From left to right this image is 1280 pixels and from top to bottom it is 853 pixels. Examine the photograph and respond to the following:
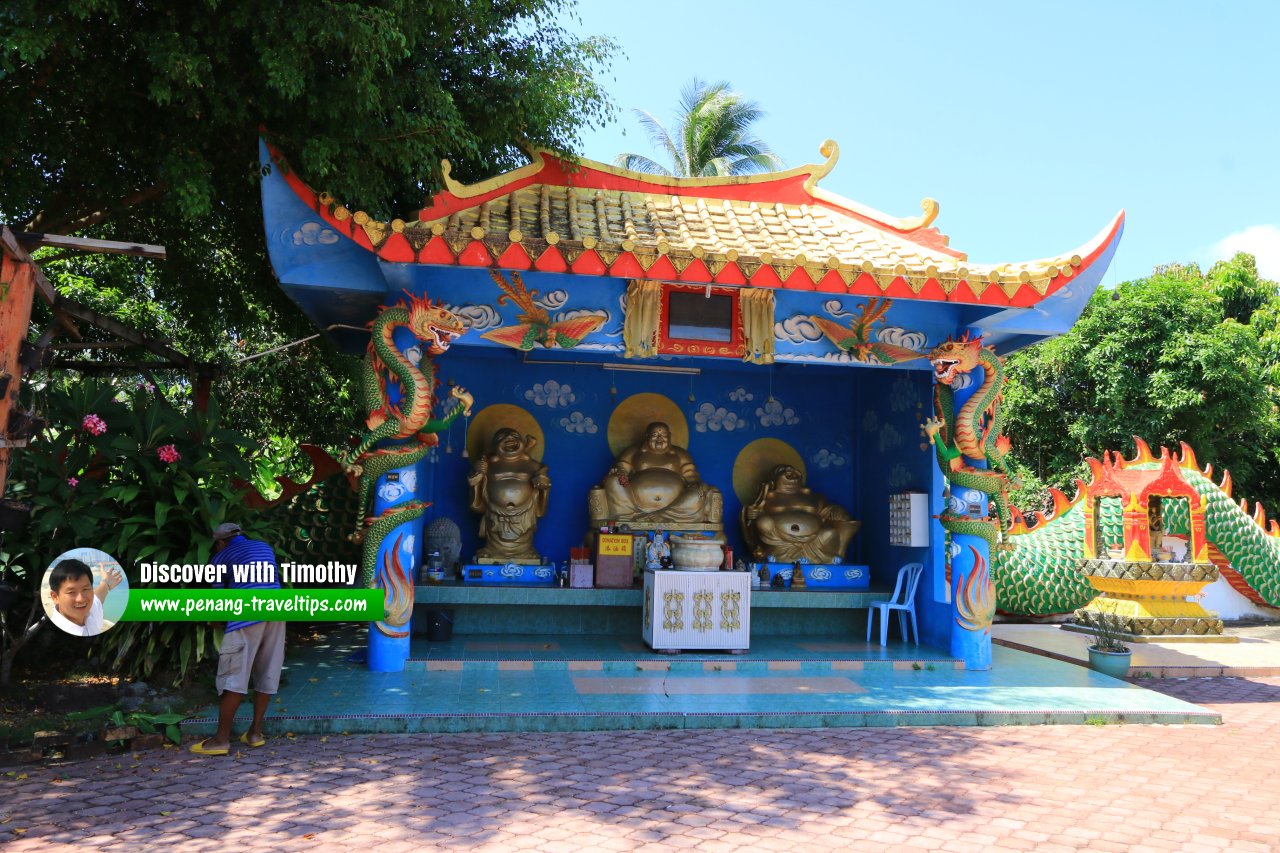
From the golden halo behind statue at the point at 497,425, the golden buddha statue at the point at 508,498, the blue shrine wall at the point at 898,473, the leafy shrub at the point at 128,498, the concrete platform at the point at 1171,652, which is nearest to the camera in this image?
the leafy shrub at the point at 128,498

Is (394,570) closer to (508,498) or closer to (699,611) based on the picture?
(508,498)

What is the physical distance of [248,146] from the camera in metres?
8.24

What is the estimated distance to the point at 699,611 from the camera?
8656 mm

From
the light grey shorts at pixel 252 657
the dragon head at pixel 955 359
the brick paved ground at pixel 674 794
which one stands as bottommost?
the brick paved ground at pixel 674 794

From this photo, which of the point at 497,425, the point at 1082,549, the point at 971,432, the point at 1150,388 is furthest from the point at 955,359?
the point at 1150,388

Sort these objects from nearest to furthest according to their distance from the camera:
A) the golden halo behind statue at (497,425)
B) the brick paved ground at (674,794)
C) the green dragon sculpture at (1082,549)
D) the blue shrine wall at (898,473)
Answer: the brick paved ground at (674,794), the blue shrine wall at (898,473), the golden halo behind statue at (497,425), the green dragon sculpture at (1082,549)

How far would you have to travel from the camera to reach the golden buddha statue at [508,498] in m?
10.0

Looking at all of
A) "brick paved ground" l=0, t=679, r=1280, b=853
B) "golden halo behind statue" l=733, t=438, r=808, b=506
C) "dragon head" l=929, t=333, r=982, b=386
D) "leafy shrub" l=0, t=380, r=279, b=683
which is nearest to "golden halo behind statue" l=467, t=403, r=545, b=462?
"golden halo behind statue" l=733, t=438, r=808, b=506

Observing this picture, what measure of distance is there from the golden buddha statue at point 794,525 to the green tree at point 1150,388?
1085 cm

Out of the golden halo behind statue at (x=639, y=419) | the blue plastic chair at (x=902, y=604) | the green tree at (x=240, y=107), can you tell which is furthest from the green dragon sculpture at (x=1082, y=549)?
the green tree at (x=240, y=107)

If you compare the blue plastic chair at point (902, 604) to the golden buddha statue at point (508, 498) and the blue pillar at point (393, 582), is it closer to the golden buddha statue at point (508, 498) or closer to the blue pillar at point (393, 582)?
the golden buddha statue at point (508, 498)

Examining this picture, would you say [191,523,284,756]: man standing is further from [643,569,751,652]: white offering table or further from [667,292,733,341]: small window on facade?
[667,292,733,341]: small window on facade

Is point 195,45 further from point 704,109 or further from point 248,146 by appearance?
point 704,109

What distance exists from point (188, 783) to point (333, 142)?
485 centimetres
